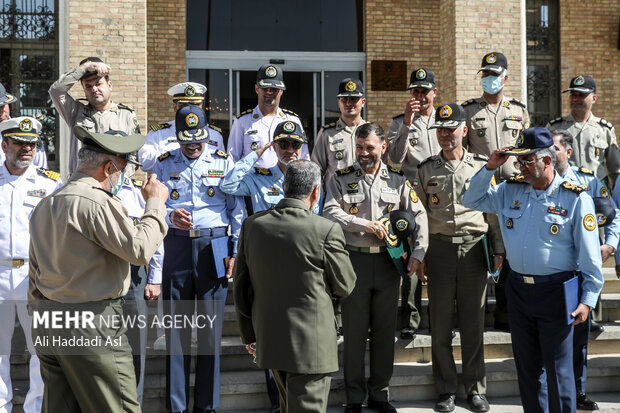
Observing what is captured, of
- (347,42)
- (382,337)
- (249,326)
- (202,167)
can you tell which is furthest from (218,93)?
(249,326)

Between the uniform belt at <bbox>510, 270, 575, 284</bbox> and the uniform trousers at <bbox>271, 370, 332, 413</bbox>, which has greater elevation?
the uniform belt at <bbox>510, 270, 575, 284</bbox>

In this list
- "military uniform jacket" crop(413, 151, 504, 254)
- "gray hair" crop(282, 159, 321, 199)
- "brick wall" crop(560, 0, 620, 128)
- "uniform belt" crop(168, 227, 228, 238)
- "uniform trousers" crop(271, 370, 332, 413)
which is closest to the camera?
"uniform trousers" crop(271, 370, 332, 413)

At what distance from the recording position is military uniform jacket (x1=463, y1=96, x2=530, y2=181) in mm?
6410

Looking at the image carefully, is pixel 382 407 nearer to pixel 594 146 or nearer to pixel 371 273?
pixel 371 273

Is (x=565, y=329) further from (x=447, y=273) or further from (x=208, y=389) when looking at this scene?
(x=208, y=389)

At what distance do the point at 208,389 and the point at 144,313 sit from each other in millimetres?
763

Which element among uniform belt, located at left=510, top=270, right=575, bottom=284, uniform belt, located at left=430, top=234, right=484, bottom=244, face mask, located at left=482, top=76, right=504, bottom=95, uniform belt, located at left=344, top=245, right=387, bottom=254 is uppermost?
face mask, located at left=482, top=76, right=504, bottom=95

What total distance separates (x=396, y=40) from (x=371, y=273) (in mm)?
7959

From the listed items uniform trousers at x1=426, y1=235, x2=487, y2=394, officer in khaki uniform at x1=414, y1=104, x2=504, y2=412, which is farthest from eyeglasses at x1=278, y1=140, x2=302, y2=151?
uniform trousers at x1=426, y1=235, x2=487, y2=394

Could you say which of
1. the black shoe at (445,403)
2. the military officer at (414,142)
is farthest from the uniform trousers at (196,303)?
the military officer at (414,142)

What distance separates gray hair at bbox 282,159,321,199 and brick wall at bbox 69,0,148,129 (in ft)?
18.1

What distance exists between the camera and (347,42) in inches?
495

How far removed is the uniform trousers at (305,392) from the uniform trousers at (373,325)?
1.53 m

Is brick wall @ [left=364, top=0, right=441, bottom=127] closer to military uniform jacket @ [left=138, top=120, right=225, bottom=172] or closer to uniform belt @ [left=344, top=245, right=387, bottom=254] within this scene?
military uniform jacket @ [left=138, top=120, right=225, bottom=172]
